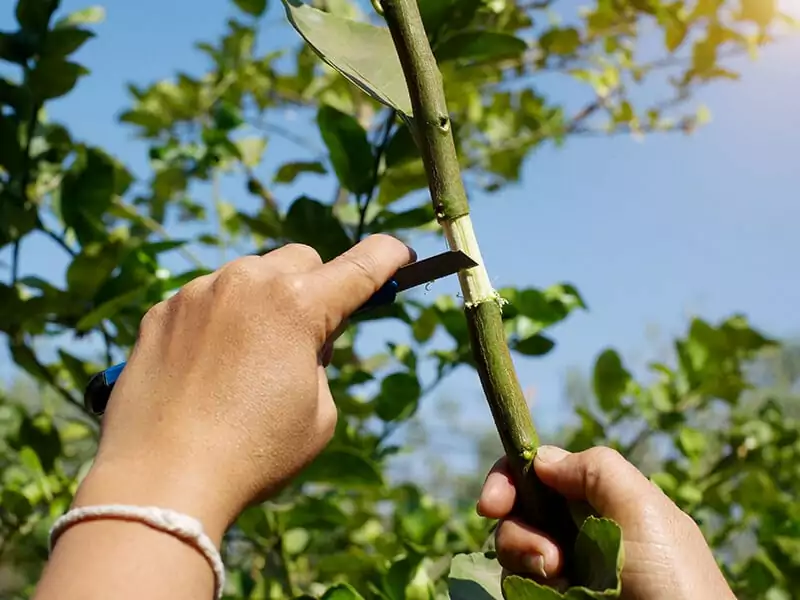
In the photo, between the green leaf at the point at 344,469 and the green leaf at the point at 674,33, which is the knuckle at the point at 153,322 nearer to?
the green leaf at the point at 344,469

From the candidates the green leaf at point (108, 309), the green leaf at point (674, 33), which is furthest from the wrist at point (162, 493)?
the green leaf at point (674, 33)

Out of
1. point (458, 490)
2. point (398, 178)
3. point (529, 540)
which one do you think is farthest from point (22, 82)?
point (458, 490)

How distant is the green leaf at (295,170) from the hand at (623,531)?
0.66m

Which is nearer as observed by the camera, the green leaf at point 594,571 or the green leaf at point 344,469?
the green leaf at point 594,571

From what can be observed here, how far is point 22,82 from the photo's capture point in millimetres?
905

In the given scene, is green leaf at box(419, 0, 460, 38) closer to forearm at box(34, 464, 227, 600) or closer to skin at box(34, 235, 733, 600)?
skin at box(34, 235, 733, 600)

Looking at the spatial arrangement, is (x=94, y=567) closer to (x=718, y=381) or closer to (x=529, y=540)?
(x=529, y=540)

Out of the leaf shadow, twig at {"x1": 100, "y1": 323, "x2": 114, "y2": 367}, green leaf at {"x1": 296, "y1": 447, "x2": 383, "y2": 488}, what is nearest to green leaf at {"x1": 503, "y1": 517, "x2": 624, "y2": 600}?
the leaf shadow

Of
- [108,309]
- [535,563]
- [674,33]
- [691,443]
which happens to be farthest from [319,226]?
[674,33]

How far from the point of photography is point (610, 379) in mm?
1142

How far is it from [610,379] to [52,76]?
0.74 metres

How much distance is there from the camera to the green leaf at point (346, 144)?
0.79 m

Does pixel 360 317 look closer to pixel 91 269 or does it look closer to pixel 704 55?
pixel 91 269

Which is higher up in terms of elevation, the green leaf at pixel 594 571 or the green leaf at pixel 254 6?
Result: the green leaf at pixel 254 6
